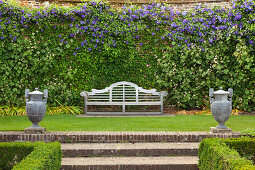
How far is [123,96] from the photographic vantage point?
30.7 feet

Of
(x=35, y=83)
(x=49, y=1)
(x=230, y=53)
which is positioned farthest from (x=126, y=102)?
(x=49, y=1)

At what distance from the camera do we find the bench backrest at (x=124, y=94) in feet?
30.5

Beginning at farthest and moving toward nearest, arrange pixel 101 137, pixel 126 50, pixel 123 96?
1. pixel 126 50
2. pixel 123 96
3. pixel 101 137

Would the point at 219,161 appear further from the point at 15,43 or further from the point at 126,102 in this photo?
the point at 15,43

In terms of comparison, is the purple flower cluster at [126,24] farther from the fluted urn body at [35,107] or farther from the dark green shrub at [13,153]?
the dark green shrub at [13,153]

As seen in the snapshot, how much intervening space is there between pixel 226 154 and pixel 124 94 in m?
5.68

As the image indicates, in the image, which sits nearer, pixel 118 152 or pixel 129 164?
pixel 129 164

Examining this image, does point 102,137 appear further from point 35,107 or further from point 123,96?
point 123,96

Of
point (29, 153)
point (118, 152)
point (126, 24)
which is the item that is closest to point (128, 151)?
point (118, 152)

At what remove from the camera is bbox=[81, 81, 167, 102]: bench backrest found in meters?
9.28

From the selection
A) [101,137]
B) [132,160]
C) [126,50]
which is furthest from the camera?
[126,50]

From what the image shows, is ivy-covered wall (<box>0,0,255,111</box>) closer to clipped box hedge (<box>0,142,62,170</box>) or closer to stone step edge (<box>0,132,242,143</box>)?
stone step edge (<box>0,132,242,143</box>)

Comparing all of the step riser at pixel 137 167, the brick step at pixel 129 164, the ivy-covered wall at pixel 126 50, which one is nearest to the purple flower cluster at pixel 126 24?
the ivy-covered wall at pixel 126 50

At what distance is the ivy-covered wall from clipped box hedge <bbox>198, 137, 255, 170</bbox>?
16.8ft
